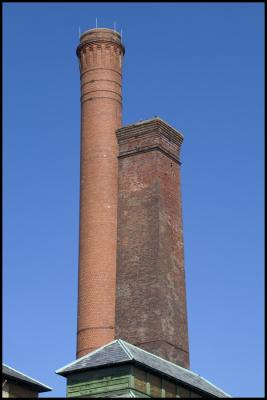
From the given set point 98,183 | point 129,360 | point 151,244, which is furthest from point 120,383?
point 98,183

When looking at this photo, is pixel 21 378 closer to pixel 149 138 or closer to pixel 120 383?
pixel 120 383

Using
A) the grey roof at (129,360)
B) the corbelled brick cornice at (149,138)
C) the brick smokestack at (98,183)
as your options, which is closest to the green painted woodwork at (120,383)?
the grey roof at (129,360)

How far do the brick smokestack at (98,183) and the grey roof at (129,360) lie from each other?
5073 mm

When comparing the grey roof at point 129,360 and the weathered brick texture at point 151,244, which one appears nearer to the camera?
the grey roof at point 129,360

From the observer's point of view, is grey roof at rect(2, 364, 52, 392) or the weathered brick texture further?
the weathered brick texture

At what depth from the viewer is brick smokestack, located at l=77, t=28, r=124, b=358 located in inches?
1197

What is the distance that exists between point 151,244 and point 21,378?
21.4 ft

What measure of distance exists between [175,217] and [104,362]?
816 centimetres

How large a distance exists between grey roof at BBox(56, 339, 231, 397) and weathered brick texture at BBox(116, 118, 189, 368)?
4.88ft

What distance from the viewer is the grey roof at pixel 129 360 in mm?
22625

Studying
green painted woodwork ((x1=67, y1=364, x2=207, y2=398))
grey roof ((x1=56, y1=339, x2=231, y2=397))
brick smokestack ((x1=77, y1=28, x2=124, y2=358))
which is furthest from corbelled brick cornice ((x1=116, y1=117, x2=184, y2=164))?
green painted woodwork ((x1=67, y1=364, x2=207, y2=398))

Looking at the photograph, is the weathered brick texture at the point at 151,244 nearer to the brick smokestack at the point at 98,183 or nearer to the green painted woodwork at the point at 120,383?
the brick smokestack at the point at 98,183

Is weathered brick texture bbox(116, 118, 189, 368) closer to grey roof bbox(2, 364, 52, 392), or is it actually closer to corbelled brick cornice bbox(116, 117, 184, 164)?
corbelled brick cornice bbox(116, 117, 184, 164)

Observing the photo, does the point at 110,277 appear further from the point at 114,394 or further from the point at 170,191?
the point at 114,394
